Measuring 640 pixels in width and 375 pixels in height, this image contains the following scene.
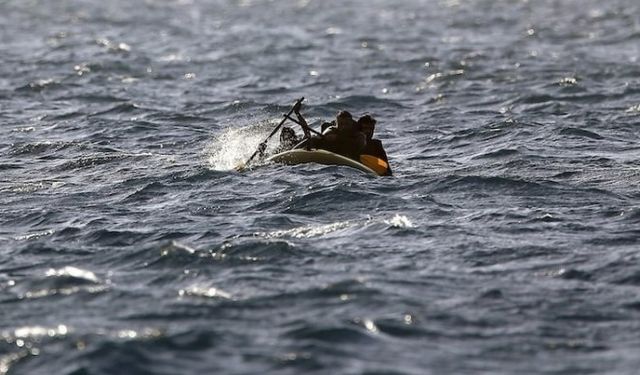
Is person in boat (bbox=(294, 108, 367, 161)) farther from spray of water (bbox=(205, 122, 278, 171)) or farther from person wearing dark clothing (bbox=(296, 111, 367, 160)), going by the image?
spray of water (bbox=(205, 122, 278, 171))

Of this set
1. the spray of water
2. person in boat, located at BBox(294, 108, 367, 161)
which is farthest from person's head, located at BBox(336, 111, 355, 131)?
the spray of water

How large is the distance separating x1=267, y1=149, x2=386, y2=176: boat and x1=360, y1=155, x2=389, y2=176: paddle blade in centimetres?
2

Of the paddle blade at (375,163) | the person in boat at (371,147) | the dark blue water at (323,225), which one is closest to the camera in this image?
the dark blue water at (323,225)

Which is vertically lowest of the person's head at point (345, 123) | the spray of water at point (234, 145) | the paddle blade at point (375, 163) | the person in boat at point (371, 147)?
the spray of water at point (234, 145)

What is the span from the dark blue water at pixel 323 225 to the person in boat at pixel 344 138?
0.65m

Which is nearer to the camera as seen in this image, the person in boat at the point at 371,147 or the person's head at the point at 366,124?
the person in boat at the point at 371,147

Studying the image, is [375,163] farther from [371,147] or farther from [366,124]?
[366,124]

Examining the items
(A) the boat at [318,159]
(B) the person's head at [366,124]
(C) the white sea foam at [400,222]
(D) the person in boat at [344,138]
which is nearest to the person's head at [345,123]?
(D) the person in boat at [344,138]

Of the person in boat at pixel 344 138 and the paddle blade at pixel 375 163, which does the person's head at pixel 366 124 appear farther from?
the paddle blade at pixel 375 163

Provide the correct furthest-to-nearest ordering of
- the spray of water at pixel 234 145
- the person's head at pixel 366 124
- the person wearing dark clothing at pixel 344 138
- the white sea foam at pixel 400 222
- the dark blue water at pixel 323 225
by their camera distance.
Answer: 1. the spray of water at pixel 234 145
2. the person's head at pixel 366 124
3. the person wearing dark clothing at pixel 344 138
4. the white sea foam at pixel 400 222
5. the dark blue water at pixel 323 225

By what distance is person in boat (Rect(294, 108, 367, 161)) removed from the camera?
71.3ft

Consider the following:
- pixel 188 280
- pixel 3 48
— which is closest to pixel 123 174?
pixel 188 280

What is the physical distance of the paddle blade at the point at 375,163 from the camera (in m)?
21.3

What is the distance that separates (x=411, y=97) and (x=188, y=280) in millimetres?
18323
